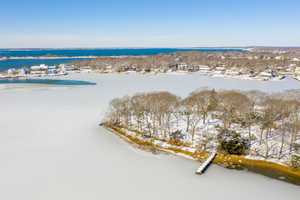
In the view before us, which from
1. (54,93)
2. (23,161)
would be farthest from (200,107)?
(54,93)

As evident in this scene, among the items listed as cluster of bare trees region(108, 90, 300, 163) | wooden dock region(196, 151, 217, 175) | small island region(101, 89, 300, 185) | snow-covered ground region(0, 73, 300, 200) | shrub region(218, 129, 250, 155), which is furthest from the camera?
cluster of bare trees region(108, 90, 300, 163)

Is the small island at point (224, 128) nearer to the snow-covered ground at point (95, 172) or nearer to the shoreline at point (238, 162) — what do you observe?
the shoreline at point (238, 162)

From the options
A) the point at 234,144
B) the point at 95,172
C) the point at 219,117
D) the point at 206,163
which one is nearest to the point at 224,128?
the point at 234,144

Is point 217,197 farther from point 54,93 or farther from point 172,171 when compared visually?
point 54,93

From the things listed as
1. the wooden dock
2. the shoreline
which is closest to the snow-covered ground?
the wooden dock

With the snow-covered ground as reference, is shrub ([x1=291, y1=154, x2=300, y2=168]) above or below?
above

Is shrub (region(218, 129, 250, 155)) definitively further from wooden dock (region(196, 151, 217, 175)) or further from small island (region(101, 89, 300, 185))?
wooden dock (region(196, 151, 217, 175))

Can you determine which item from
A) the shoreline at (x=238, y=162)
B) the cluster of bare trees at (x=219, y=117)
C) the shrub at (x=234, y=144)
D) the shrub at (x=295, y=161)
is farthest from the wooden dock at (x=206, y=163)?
the shrub at (x=295, y=161)
